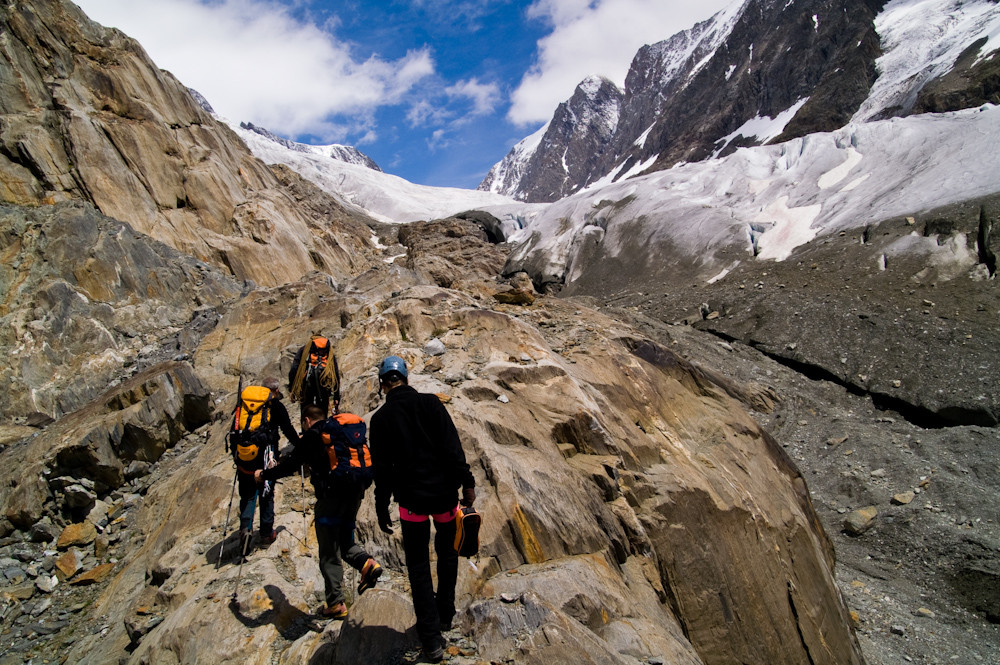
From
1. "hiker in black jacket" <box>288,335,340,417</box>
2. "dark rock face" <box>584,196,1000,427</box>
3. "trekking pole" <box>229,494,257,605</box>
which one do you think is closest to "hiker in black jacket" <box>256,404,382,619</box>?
"trekking pole" <box>229,494,257,605</box>

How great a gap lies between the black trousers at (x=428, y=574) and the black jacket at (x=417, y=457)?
0.18 metres

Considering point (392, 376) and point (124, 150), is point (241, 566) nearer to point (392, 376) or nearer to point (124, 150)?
point (392, 376)

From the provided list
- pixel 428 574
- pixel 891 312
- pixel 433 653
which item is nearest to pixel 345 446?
pixel 428 574

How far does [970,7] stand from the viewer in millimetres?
63125

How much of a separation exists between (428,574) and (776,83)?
4605 inches

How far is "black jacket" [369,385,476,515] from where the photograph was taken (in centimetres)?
377

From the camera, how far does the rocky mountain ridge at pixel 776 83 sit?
56.6 m

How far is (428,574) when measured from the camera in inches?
148

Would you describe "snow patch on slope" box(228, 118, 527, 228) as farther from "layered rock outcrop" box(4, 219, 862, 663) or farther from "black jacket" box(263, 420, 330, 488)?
"black jacket" box(263, 420, 330, 488)

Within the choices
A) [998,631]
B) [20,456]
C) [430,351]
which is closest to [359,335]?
[430,351]

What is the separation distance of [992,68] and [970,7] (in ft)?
74.7

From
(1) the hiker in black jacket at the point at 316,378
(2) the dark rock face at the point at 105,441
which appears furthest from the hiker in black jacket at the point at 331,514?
(2) the dark rock face at the point at 105,441

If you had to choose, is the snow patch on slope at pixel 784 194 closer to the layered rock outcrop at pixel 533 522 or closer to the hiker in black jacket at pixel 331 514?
the layered rock outcrop at pixel 533 522

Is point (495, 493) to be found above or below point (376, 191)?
below
